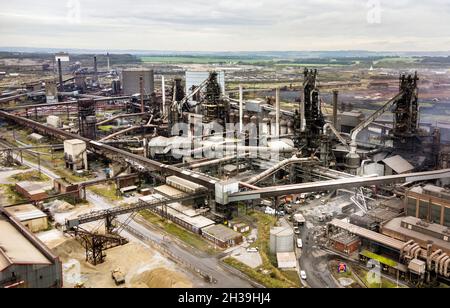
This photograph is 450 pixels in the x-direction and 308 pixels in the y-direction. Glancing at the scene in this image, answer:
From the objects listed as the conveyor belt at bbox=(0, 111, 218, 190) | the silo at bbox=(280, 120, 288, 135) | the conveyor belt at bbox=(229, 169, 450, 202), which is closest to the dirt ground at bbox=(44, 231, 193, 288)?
the conveyor belt at bbox=(0, 111, 218, 190)

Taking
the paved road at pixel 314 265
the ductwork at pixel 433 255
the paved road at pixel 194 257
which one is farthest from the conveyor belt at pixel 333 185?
the ductwork at pixel 433 255

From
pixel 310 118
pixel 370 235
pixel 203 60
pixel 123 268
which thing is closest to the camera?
pixel 123 268

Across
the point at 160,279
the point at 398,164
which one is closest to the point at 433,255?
the point at 160,279

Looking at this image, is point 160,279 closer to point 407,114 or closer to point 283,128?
point 407,114

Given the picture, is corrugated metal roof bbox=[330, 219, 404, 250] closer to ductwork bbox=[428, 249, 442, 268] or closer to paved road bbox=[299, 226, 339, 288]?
ductwork bbox=[428, 249, 442, 268]

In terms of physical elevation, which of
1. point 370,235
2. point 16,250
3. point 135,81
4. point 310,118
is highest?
point 135,81

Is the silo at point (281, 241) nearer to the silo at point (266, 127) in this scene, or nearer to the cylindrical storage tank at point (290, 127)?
the cylindrical storage tank at point (290, 127)
